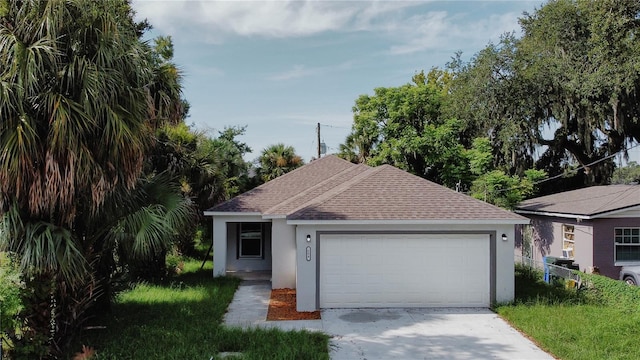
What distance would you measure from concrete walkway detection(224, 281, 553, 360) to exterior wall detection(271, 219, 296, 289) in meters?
2.10

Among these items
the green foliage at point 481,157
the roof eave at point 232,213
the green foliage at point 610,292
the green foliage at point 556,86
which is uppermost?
the green foliage at point 556,86

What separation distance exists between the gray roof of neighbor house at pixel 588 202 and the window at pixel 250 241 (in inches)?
436

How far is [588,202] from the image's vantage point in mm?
16656

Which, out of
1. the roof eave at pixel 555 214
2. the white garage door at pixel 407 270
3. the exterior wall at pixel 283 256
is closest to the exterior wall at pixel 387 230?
the white garage door at pixel 407 270

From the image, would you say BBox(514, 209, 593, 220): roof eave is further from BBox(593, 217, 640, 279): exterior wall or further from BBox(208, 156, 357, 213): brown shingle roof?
BBox(208, 156, 357, 213): brown shingle roof

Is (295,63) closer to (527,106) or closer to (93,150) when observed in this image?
(527,106)

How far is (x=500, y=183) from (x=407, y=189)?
27.9ft

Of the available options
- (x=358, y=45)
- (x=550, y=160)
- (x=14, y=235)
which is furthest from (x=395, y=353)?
(x=550, y=160)

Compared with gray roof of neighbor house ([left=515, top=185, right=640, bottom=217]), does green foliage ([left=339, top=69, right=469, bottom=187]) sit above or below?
above

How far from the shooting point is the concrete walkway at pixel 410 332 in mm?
7766

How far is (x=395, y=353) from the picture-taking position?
25.4 ft

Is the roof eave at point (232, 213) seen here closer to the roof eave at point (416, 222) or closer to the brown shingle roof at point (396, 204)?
the brown shingle roof at point (396, 204)

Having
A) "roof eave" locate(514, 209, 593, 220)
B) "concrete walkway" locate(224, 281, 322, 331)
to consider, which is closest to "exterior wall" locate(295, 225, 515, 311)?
"concrete walkway" locate(224, 281, 322, 331)

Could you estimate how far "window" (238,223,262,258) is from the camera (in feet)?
56.3
